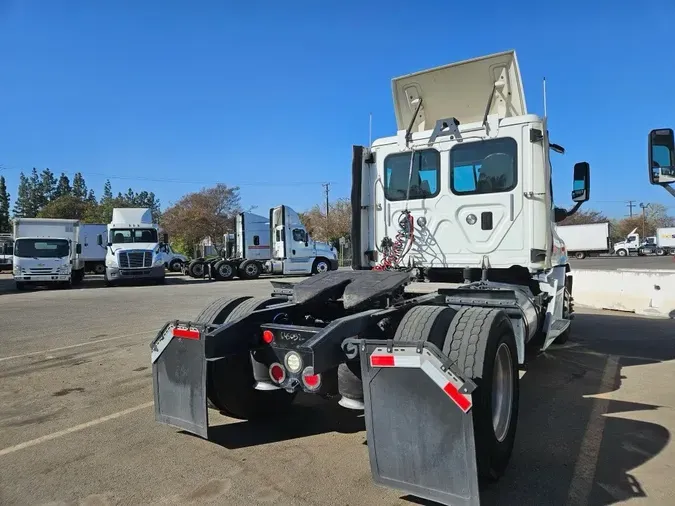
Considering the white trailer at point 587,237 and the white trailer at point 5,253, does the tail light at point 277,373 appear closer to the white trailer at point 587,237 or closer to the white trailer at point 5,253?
the white trailer at point 5,253

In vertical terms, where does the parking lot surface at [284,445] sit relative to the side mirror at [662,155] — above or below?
below

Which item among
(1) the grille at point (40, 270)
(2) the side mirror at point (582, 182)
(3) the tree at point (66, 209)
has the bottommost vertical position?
(1) the grille at point (40, 270)

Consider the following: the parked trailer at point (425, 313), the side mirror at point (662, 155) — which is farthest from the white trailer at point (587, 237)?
the side mirror at point (662, 155)

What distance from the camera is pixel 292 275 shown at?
30703 mm

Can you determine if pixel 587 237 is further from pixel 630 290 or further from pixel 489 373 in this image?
pixel 489 373

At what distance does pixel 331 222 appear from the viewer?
56938mm

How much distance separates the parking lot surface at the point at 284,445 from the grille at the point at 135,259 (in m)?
17.4

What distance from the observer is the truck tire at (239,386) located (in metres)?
4.04

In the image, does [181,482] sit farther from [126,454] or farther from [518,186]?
[518,186]

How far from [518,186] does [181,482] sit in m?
4.40

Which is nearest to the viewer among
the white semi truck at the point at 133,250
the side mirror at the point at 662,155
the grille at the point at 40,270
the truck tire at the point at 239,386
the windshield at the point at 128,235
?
the truck tire at the point at 239,386

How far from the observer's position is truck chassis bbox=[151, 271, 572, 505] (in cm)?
285

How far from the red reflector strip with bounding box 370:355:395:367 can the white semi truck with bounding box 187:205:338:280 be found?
2490 centimetres

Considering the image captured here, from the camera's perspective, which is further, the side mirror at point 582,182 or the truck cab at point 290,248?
the truck cab at point 290,248
